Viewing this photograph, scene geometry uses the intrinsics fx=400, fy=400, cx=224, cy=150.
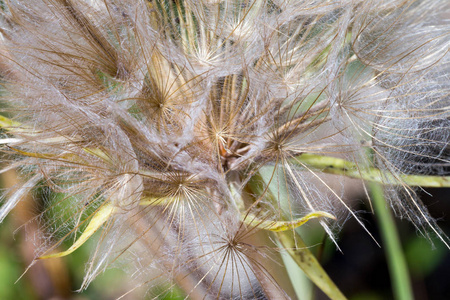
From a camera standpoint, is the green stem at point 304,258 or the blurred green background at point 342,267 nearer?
the green stem at point 304,258

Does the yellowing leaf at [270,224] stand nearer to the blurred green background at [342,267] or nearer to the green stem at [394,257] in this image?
the blurred green background at [342,267]

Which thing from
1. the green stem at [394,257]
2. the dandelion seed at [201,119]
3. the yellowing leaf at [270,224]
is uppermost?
the dandelion seed at [201,119]

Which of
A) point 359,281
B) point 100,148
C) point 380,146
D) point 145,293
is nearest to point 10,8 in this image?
point 100,148

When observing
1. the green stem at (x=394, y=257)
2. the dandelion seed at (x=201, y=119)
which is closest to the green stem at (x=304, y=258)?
the dandelion seed at (x=201, y=119)

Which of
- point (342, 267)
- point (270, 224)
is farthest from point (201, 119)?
point (342, 267)

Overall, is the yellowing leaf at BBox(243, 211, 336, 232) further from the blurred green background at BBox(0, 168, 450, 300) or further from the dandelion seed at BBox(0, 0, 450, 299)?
the blurred green background at BBox(0, 168, 450, 300)

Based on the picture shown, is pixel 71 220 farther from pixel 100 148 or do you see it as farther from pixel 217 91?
pixel 217 91
